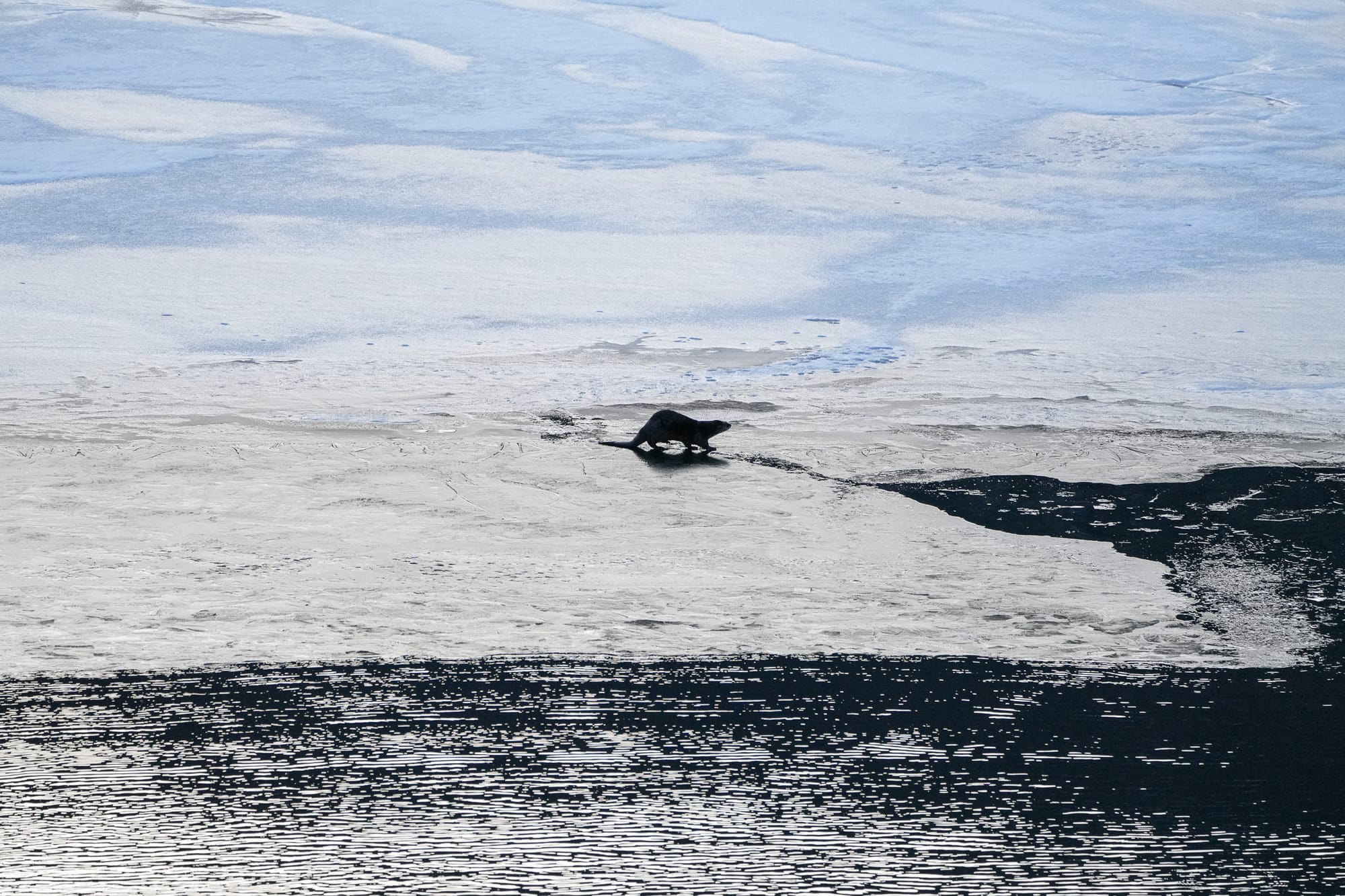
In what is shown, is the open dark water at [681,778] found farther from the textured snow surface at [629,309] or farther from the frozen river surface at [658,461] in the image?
the textured snow surface at [629,309]

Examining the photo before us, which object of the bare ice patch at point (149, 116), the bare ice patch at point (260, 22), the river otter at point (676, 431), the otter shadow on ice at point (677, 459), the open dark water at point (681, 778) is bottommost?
the open dark water at point (681, 778)

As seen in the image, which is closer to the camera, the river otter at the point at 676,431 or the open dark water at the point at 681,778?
the open dark water at the point at 681,778

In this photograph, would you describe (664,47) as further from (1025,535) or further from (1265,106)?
(1025,535)

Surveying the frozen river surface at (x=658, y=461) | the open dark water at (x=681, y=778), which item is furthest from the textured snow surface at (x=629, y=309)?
the open dark water at (x=681, y=778)

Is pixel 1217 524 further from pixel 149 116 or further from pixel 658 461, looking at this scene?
pixel 149 116

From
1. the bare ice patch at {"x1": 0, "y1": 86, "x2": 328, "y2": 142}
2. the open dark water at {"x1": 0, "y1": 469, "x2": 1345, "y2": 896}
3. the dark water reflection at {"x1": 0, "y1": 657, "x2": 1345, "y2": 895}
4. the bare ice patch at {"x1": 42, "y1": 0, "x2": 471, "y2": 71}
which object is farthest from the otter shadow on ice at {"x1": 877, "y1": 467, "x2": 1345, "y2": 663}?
the bare ice patch at {"x1": 42, "y1": 0, "x2": 471, "y2": 71}

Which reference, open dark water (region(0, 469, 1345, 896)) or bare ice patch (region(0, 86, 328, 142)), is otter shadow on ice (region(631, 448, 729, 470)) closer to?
open dark water (region(0, 469, 1345, 896))

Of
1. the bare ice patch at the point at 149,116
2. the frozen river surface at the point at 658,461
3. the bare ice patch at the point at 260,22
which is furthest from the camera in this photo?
the bare ice patch at the point at 260,22
